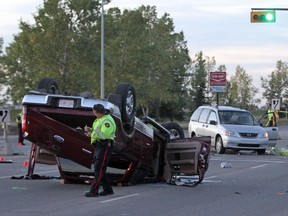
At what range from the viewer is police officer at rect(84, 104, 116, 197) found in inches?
436

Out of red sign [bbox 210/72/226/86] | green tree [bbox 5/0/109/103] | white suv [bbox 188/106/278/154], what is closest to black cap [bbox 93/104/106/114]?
white suv [bbox 188/106/278/154]

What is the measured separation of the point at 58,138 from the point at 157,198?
2.08 m

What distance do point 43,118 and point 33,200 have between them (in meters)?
1.51

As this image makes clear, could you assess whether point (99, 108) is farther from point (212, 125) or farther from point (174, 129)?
point (212, 125)

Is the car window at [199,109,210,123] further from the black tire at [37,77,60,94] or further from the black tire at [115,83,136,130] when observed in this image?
the black tire at [115,83,136,130]

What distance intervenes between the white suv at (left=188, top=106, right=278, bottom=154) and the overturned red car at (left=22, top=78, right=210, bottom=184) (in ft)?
30.9

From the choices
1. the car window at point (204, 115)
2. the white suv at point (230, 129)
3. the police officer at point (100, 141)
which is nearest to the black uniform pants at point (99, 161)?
the police officer at point (100, 141)

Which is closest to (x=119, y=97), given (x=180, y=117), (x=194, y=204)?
(x=194, y=204)

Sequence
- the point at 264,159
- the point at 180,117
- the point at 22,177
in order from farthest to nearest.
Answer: the point at 180,117
the point at 264,159
the point at 22,177

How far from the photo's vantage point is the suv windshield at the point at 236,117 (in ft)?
80.9

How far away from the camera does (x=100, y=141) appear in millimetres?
11102

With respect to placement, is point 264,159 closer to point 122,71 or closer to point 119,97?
point 119,97

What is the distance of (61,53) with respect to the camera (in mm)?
Result: 48344

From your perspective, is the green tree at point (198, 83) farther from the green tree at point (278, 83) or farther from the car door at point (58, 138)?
Result: the car door at point (58, 138)
